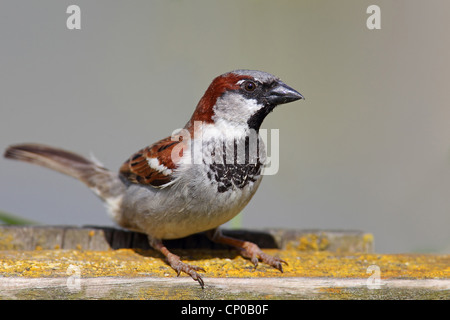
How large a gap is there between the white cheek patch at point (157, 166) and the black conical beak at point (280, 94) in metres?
0.72

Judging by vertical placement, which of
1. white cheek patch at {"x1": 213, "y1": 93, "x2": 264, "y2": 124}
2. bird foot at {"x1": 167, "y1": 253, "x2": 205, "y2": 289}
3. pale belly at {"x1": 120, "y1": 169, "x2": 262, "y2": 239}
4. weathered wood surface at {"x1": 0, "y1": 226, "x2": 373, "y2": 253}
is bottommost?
weathered wood surface at {"x1": 0, "y1": 226, "x2": 373, "y2": 253}

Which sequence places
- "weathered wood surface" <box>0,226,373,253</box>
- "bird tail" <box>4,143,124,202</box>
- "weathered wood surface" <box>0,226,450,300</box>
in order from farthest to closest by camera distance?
"bird tail" <box>4,143,124,202</box>, "weathered wood surface" <box>0,226,373,253</box>, "weathered wood surface" <box>0,226,450,300</box>

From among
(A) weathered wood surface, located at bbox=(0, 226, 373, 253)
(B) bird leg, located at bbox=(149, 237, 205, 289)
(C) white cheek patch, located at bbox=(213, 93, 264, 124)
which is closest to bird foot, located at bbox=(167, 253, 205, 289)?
(B) bird leg, located at bbox=(149, 237, 205, 289)

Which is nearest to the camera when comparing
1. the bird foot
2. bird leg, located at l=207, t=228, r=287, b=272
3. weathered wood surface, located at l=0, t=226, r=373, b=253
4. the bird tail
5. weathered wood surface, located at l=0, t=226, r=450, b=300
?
weathered wood surface, located at l=0, t=226, r=450, b=300

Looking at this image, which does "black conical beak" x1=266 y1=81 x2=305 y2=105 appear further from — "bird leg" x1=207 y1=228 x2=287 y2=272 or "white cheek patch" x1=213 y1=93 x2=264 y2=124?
"bird leg" x1=207 y1=228 x2=287 y2=272

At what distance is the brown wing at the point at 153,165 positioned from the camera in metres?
3.53

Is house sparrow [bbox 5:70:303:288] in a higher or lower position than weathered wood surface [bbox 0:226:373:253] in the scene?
higher

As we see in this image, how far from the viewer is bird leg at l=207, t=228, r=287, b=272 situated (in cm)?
329

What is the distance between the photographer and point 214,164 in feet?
11.1

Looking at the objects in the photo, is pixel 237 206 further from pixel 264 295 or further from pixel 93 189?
pixel 93 189

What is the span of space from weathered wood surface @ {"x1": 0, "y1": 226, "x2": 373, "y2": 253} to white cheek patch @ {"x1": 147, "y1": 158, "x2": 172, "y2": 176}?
549mm

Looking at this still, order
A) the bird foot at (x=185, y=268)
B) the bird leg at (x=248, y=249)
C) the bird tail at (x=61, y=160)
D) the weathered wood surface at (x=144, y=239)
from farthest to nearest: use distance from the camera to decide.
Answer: the bird tail at (x=61, y=160)
the weathered wood surface at (x=144, y=239)
the bird leg at (x=248, y=249)
the bird foot at (x=185, y=268)

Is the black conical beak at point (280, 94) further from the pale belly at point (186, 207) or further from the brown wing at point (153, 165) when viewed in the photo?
the brown wing at point (153, 165)

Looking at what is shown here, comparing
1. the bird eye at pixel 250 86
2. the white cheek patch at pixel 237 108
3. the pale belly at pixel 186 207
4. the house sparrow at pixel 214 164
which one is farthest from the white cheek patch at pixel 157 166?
the bird eye at pixel 250 86
